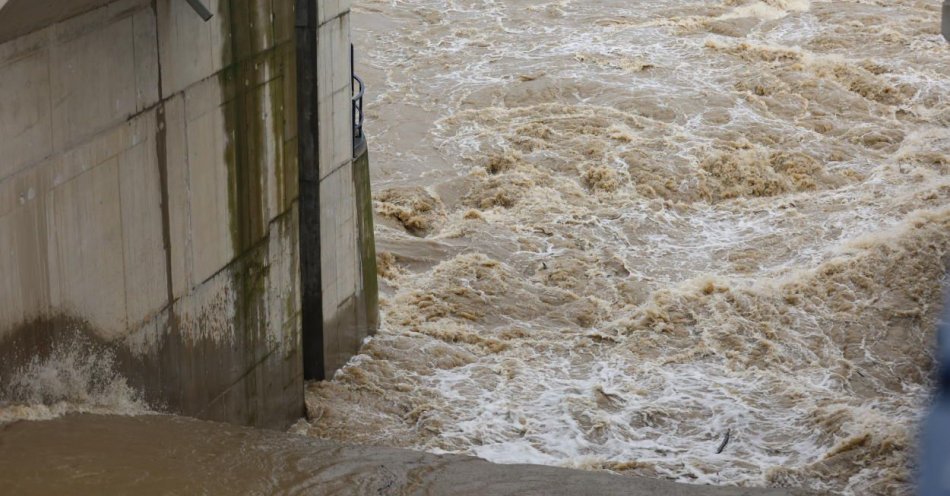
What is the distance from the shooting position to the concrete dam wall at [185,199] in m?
7.66

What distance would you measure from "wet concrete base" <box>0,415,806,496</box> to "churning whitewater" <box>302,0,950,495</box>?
3.11 m

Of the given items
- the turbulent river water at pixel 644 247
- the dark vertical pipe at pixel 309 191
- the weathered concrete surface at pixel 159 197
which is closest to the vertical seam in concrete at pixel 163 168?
the weathered concrete surface at pixel 159 197

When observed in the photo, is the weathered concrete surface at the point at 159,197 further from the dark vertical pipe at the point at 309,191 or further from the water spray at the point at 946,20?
the water spray at the point at 946,20

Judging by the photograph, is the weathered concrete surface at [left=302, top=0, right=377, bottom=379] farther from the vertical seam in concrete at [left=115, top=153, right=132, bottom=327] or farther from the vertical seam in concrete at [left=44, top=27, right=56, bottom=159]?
the vertical seam in concrete at [left=44, top=27, right=56, bottom=159]

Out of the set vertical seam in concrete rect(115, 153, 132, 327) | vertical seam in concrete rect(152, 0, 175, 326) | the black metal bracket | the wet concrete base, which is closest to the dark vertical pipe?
the black metal bracket

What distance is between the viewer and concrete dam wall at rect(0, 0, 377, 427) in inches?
301

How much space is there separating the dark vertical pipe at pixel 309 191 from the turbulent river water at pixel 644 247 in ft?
1.44

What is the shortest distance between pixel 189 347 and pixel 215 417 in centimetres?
74

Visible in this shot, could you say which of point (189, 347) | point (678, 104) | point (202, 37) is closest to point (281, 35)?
point (202, 37)

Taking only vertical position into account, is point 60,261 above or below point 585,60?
above

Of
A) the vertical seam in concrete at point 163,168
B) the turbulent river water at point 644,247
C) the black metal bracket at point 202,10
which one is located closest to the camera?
the vertical seam in concrete at point 163,168

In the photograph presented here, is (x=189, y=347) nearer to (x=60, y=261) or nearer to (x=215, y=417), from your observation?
(x=215, y=417)

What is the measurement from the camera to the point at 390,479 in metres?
8.06

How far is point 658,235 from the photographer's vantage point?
1712 cm
